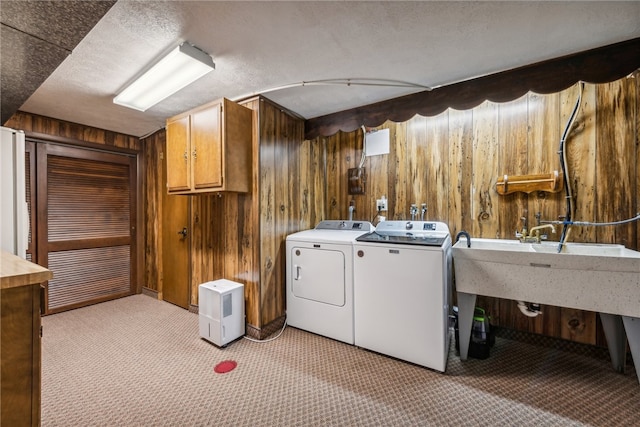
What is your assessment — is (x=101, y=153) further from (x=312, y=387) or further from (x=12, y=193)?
(x=312, y=387)

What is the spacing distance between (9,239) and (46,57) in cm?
A: 121

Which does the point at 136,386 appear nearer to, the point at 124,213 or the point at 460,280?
the point at 460,280

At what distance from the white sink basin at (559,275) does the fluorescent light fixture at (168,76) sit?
233 cm

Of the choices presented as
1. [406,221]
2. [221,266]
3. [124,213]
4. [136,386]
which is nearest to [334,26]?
[406,221]

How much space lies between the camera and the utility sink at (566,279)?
5.13 ft

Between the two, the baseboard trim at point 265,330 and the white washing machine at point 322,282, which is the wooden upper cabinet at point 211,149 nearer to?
the white washing machine at point 322,282

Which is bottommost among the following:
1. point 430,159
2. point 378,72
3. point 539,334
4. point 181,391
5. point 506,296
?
point 181,391

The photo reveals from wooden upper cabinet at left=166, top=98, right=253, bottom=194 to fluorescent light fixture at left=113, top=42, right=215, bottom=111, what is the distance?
0.28m

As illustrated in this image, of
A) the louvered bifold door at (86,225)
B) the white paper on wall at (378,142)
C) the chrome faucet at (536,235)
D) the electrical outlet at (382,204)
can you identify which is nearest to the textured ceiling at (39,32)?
the louvered bifold door at (86,225)

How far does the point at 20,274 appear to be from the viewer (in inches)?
35.5

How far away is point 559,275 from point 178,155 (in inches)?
129

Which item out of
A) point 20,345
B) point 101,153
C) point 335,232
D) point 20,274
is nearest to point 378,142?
point 335,232

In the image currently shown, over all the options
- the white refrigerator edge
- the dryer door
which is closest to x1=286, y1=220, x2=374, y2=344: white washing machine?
the dryer door

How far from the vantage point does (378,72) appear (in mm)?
2061
